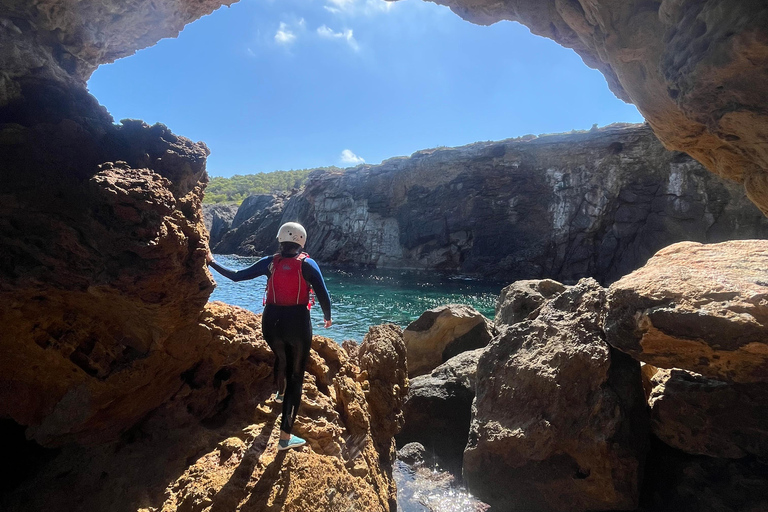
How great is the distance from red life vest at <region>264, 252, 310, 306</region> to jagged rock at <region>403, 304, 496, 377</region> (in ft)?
21.3

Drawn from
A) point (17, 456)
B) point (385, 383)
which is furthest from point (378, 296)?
point (17, 456)

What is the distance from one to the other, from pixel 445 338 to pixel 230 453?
681 centimetres

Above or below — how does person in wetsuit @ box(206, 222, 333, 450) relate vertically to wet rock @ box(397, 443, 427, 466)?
above

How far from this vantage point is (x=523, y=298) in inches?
340

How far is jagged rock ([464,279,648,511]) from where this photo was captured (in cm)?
425

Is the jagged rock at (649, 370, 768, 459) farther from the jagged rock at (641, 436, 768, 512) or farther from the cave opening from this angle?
the cave opening

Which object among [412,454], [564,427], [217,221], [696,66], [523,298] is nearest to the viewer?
[696,66]

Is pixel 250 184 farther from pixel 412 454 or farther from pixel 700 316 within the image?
pixel 700 316

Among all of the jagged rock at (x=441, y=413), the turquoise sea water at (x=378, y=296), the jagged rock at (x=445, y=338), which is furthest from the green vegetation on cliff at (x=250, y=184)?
the jagged rock at (x=441, y=413)

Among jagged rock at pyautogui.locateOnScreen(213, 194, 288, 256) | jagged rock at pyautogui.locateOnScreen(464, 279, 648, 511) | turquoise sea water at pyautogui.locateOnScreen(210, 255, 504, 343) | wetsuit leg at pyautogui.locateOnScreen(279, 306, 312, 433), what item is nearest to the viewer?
wetsuit leg at pyautogui.locateOnScreen(279, 306, 312, 433)

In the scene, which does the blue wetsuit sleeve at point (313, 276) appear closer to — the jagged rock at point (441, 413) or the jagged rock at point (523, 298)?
the jagged rock at point (441, 413)

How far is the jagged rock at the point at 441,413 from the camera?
19.9 ft

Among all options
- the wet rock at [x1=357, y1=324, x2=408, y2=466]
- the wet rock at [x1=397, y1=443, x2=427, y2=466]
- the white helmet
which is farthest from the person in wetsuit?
the wet rock at [x1=397, y1=443, x2=427, y2=466]

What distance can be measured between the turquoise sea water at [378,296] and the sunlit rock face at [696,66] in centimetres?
1003
